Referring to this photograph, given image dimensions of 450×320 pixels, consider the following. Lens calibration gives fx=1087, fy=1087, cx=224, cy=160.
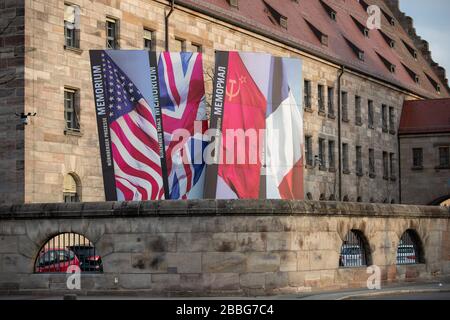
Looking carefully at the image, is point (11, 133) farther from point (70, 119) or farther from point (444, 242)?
point (444, 242)

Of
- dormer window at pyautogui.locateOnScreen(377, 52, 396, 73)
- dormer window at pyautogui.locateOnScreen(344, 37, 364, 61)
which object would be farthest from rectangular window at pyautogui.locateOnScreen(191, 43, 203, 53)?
dormer window at pyautogui.locateOnScreen(377, 52, 396, 73)

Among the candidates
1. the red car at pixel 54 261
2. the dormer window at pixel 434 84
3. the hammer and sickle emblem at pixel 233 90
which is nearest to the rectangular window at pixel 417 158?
the dormer window at pixel 434 84

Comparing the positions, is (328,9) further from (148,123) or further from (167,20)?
(148,123)

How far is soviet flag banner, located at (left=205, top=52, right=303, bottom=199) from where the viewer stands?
2700cm

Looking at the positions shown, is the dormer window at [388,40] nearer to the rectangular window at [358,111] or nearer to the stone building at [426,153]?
the stone building at [426,153]

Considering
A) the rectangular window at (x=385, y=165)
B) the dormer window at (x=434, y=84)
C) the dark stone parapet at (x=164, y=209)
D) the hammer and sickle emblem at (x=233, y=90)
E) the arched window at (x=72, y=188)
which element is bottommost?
the dark stone parapet at (x=164, y=209)

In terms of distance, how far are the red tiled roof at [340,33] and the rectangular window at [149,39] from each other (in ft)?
7.09

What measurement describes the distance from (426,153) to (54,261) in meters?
49.7

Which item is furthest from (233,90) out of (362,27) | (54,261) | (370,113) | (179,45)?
(362,27)

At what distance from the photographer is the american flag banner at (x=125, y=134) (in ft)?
86.4

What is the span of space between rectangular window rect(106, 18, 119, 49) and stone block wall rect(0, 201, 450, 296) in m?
17.5

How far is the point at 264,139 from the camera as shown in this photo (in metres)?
27.5
